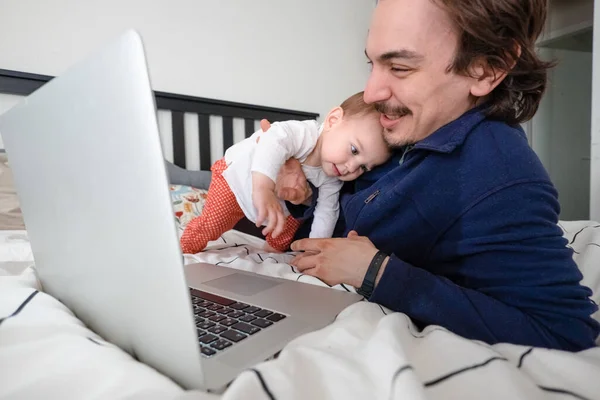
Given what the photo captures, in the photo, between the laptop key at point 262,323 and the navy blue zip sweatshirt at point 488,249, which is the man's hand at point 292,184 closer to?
the navy blue zip sweatshirt at point 488,249

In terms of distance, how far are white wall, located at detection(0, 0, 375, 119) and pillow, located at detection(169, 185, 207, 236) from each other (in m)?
0.60

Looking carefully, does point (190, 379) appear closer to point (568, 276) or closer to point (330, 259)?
point (330, 259)

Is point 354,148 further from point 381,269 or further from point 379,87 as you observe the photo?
point 381,269

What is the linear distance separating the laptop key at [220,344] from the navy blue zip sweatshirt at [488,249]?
281 millimetres

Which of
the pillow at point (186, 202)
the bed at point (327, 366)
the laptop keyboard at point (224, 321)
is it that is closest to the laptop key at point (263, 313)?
the laptop keyboard at point (224, 321)

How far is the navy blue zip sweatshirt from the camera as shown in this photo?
0.58 metres

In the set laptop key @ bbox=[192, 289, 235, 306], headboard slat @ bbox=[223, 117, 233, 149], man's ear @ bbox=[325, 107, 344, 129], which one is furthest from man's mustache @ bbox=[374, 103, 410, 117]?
headboard slat @ bbox=[223, 117, 233, 149]

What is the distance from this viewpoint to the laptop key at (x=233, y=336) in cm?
47

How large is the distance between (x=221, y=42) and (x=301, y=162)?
→ 3.90ft

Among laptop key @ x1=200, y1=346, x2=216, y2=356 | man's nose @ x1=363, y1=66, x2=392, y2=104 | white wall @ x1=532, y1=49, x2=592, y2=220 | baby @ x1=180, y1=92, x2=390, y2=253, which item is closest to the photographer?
laptop key @ x1=200, y1=346, x2=216, y2=356

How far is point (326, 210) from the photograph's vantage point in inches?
45.2

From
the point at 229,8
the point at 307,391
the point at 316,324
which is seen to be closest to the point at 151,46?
the point at 229,8

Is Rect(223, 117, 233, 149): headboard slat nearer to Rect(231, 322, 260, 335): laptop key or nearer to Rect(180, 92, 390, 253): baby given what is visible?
Rect(180, 92, 390, 253): baby

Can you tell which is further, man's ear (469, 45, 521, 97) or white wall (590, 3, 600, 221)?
white wall (590, 3, 600, 221)
